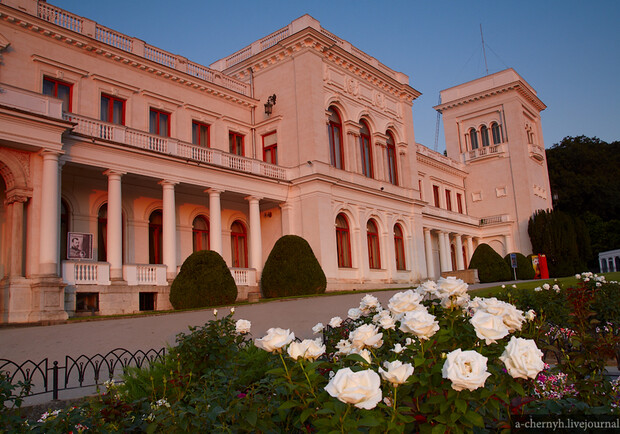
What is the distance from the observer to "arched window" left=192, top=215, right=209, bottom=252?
24609 mm

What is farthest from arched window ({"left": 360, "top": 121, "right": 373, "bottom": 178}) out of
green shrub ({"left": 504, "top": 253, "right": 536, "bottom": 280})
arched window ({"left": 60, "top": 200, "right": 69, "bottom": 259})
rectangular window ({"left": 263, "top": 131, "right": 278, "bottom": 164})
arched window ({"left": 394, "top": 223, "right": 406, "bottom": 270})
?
arched window ({"left": 60, "top": 200, "right": 69, "bottom": 259})

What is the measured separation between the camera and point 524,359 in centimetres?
243

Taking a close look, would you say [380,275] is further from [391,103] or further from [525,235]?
[525,235]

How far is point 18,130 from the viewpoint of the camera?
50.5 ft

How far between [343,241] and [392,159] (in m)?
8.25

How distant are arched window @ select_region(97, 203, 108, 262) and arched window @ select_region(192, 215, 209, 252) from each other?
15.2 feet

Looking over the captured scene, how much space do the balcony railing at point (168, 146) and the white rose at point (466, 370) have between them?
1693cm

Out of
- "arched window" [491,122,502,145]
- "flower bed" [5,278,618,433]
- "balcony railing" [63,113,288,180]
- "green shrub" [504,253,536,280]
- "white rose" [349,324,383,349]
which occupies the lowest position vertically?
"flower bed" [5,278,618,433]

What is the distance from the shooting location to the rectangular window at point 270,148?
27312 mm

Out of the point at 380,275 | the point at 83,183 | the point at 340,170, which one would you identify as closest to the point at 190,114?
the point at 83,183

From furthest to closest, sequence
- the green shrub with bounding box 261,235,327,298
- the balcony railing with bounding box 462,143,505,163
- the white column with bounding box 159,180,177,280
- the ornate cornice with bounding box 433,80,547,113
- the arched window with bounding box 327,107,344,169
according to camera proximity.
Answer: the balcony railing with bounding box 462,143,505,163, the ornate cornice with bounding box 433,80,547,113, the arched window with bounding box 327,107,344,169, the green shrub with bounding box 261,235,327,298, the white column with bounding box 159,180,177,280

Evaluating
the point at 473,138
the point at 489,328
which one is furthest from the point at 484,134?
the point at 489,328

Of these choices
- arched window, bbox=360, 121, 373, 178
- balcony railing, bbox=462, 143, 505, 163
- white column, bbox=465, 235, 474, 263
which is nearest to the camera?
arched window, bbox=360, 121, 373, 178

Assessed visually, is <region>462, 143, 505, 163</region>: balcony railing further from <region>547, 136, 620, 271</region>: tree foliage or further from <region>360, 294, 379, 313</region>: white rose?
<region>360, 294, 379, 313</region>: white rose
